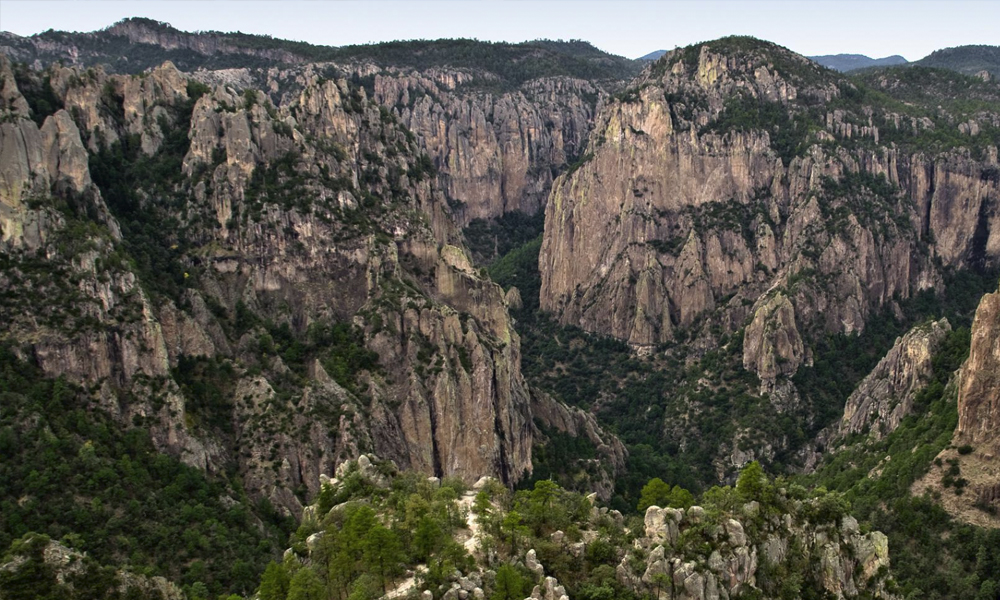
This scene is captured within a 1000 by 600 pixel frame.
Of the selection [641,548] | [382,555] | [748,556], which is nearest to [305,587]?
[382,555]

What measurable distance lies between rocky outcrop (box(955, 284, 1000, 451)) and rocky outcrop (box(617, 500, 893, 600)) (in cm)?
3359

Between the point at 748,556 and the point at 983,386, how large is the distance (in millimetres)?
46631

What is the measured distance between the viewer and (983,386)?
96625mm

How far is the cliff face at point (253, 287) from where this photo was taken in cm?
9650

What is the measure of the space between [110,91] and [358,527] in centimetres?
7617

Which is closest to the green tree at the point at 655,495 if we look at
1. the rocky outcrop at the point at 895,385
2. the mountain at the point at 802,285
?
the rocky outcrop at the point at 895,385

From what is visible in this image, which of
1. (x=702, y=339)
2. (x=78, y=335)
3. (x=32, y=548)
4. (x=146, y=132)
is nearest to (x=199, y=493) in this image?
(x=78, y=335)

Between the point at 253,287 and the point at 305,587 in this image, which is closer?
the point at 305,587

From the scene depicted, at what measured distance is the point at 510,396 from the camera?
384ft

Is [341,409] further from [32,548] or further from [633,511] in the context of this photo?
[32,548]

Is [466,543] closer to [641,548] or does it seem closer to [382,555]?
[382,555]

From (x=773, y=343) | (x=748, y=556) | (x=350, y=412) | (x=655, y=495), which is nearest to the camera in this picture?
(x=748, y=556)

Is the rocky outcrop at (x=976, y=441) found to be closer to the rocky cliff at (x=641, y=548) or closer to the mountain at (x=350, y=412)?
the mountain at (x=350, y=412)

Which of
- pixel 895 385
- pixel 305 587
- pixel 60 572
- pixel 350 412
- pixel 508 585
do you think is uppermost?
pixel 508 585
